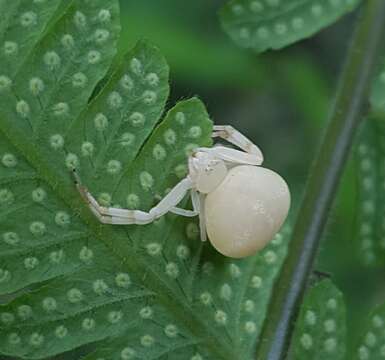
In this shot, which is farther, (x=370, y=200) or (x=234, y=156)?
(x=370, y=200)

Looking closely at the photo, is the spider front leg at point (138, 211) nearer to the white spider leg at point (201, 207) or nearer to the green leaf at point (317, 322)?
the white spider leg at point (201, 207)

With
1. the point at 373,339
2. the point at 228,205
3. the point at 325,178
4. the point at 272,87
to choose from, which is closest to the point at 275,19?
the point at 325,178

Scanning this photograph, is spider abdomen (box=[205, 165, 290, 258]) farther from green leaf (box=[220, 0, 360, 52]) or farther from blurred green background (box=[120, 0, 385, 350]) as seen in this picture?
blurred green background (box=[120, 0, 385, 350])

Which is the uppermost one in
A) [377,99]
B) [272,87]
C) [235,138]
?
[377,99]

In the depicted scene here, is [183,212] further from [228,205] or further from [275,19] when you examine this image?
[275,19]

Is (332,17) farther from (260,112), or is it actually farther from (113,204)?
(260,112)
